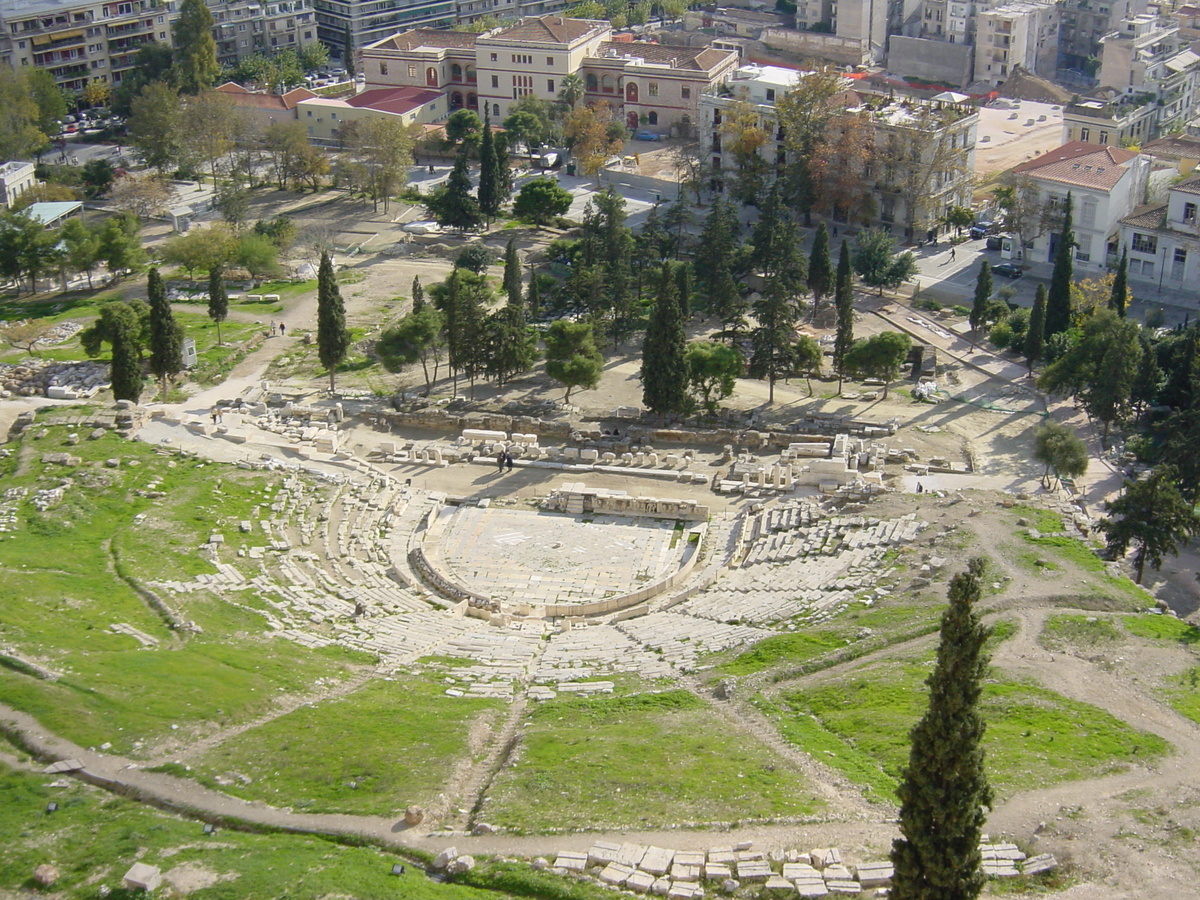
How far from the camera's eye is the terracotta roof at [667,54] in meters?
120

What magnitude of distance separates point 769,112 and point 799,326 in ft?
88.2

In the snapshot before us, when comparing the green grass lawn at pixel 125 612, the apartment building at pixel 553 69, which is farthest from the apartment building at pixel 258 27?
the green grass lawn at pixel 125 612

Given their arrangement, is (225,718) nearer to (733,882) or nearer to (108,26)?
(733,882)

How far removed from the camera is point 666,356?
6556 centimetres

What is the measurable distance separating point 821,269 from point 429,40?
195 ft

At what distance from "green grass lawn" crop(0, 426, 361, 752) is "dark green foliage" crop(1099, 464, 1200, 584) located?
2736cm

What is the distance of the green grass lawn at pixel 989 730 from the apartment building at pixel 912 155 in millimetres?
61085

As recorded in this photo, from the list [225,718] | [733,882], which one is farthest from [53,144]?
[733,882]

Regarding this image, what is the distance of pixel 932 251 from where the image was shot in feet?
311

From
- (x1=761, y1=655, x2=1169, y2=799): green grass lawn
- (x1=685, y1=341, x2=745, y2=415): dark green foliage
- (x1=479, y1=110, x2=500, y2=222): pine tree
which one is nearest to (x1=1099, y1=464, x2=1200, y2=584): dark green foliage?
(x1=761, y1=655, x2=1169, y2=799): green grass lawn

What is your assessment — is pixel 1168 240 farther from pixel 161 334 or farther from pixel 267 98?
pixel 267 98

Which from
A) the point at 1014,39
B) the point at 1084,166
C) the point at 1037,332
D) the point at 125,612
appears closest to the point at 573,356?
the point at 1037,332

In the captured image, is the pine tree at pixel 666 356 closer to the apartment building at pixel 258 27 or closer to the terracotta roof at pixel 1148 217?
the terracotta roof at pixel 1148 217

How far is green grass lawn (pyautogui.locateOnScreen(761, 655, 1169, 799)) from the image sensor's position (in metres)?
34.5
